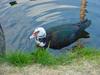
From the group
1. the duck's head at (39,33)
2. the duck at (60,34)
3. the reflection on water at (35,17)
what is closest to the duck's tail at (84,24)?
the duck at (60,34)

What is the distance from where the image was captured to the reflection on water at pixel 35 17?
848cm

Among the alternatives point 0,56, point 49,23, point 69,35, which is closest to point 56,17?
point 49,23

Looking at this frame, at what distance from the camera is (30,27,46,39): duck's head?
27.0 ft

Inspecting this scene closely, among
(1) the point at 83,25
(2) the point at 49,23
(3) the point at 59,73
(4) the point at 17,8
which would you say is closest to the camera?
(3) the point at 59,73

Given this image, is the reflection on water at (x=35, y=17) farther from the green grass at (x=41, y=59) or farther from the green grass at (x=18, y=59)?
the green grass at (x=18, y=59)

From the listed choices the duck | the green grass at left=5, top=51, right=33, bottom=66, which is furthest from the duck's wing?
the green grass at left=5, top=51, right=33, bottom=66

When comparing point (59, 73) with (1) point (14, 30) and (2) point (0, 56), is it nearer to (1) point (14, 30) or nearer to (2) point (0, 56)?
(2) point (0, 56)

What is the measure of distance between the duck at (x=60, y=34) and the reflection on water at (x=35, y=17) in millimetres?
193

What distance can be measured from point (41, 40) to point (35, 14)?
3.81 feet

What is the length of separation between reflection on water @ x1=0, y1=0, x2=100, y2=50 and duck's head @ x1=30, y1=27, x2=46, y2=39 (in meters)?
0.17

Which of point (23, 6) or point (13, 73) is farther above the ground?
point (13, 73)

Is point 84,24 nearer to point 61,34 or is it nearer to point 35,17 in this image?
point 61,34

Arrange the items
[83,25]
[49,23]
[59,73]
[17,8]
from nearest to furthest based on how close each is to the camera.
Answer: [59,73], [83,25], [49,23], [17,8]

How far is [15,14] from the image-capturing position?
31.1 ft
